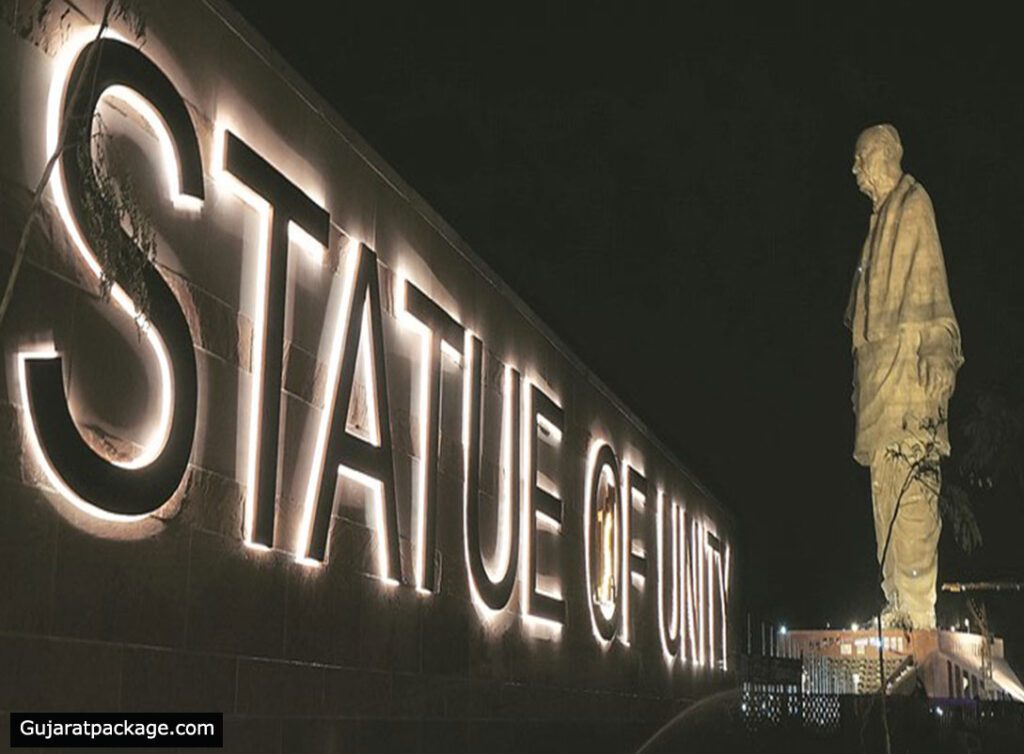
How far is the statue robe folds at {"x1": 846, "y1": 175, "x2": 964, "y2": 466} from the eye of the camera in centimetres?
3017

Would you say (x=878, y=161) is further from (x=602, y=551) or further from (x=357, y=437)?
(x=357, y=437)

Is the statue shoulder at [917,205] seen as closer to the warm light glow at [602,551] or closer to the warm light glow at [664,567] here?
the warm light glow at [664,567]

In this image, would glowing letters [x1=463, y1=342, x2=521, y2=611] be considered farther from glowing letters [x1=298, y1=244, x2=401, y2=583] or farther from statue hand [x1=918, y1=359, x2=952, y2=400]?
statue hand [x1=918, y1=359, x2=952, y2=400]

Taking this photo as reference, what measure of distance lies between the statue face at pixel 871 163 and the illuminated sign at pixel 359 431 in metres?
12.6

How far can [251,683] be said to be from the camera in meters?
9.80

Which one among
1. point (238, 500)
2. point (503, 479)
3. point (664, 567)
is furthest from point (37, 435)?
point (664, 567)

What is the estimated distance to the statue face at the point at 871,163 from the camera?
31.8 meters

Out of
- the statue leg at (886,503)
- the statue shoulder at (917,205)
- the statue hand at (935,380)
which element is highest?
the statue shoulder at (917,205)

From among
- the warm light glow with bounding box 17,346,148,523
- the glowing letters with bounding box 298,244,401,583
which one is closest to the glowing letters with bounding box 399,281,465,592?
the glowing letters with bounding box 298,244,401,583

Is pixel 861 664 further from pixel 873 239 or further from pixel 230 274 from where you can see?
pixel 230 274

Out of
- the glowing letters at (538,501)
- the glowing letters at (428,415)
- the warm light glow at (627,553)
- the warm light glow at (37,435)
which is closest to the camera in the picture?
the warm light glow at (37,435)

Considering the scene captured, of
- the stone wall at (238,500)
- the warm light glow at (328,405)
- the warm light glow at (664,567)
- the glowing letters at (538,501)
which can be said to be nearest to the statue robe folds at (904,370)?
the warm light glow at (664,567)

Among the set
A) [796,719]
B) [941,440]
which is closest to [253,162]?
[796,719]

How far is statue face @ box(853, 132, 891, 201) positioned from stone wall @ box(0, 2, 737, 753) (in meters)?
17.6
